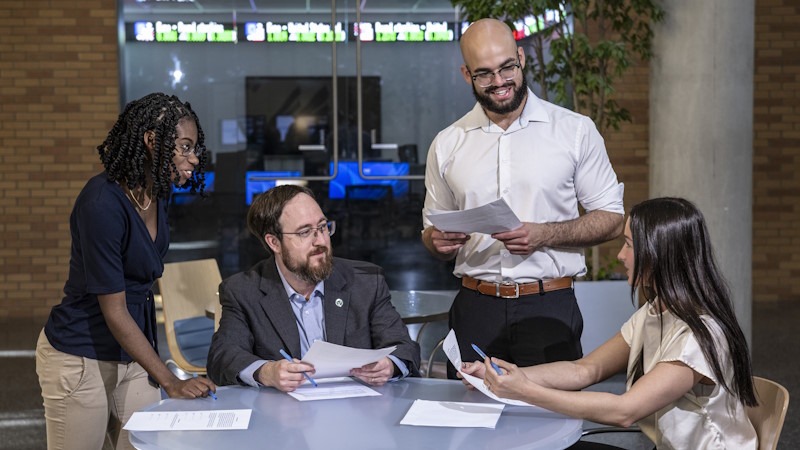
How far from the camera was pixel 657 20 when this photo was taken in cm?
562

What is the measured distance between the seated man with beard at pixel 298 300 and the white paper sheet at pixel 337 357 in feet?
0.73

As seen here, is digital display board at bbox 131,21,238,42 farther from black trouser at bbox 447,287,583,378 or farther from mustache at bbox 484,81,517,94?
black trouser at bbox 447,287,583,378

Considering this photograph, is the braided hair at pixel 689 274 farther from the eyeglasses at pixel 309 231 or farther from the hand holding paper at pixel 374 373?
the eyeglasses at pixel 309 231

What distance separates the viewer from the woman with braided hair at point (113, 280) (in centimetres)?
245

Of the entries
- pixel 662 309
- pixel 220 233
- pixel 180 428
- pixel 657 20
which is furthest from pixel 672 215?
pixel 220 233

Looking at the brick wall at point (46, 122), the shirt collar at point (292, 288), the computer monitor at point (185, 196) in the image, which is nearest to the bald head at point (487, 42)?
the shirt collar at point (292, 288)

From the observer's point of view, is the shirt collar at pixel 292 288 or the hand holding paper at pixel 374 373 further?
the shirt collar at pixel 292 288

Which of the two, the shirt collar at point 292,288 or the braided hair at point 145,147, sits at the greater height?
the braided hair at point 145,147

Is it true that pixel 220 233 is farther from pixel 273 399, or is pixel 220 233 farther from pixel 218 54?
pixel 273 399

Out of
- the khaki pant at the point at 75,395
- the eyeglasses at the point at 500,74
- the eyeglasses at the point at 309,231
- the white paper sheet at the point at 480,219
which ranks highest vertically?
the eyeglasses at the point at 500,74

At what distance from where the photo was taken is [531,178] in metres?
3.05

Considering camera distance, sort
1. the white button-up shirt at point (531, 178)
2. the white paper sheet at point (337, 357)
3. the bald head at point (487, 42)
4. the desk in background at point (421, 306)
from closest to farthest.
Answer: the white paper sheet at point (337, 357) < the bald head at point (487, 42) < the white button-up shirt at point (531, 178) < the desk in background at point (421, 306)

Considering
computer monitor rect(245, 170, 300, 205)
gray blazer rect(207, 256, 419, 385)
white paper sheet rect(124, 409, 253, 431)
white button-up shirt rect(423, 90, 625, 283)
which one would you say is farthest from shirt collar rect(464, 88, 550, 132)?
computer monitor rect(245, 170, 300, 205)

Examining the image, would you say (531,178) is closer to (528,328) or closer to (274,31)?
(528,328)
